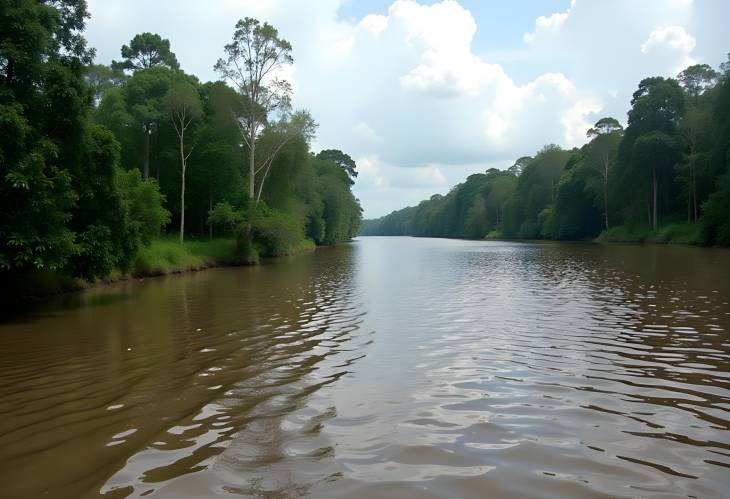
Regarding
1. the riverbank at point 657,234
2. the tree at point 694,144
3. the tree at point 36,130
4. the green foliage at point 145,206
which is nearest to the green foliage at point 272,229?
the green foliage at point 145,206

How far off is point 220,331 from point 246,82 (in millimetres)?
28537

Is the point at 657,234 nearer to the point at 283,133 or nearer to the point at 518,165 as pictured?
the point at 283,133

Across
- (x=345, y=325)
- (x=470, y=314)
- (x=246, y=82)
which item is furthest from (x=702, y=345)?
(x=246, y=82)

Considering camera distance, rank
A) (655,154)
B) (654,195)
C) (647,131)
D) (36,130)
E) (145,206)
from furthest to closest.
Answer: (647,131), (655,154), (654,195), (145,206), (36,130)

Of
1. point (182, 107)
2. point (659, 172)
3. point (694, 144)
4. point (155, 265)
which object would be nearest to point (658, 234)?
point (659, 172)

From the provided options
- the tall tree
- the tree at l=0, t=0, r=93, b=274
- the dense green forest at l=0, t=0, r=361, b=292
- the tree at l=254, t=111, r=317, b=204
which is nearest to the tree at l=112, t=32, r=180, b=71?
the dense green forest at l=0, t=0, r=361, b=292

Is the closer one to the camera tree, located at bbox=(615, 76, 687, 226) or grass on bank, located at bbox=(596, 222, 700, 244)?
grass on bank, located at bbox=(596, 222, 700, 244)

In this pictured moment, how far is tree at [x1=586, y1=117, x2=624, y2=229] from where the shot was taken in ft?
226

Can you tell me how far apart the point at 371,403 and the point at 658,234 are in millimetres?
A: 57062

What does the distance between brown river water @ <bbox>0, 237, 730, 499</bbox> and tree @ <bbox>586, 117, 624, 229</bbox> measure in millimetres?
61461

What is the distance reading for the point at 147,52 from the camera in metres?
57.2

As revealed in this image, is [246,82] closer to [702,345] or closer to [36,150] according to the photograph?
[36,150]

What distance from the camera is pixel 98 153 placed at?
16.9 metres

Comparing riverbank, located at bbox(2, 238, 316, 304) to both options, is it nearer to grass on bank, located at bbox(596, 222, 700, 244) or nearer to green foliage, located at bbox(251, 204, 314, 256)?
green foliage, located at bbox(251, 204, 314, 256)
